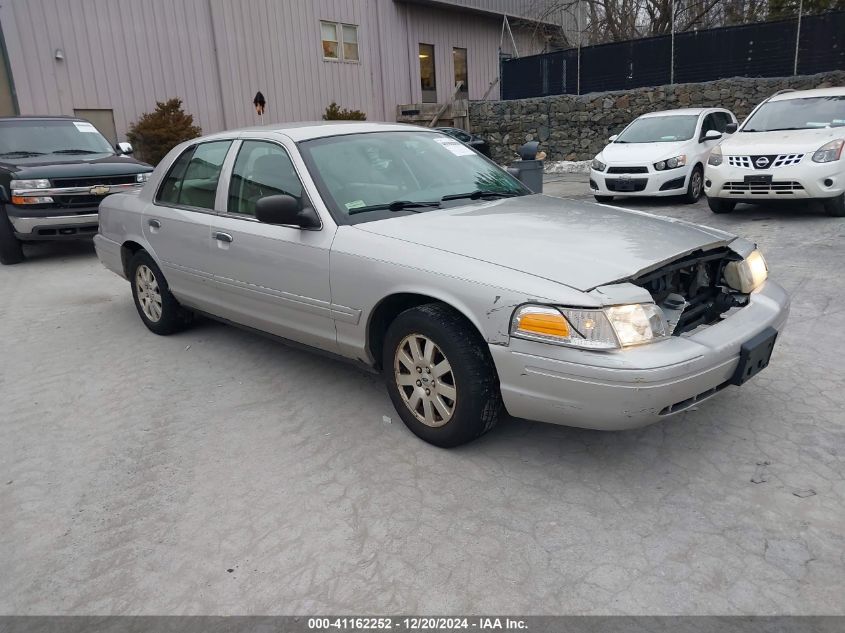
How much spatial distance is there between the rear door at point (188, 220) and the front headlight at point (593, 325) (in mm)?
2535

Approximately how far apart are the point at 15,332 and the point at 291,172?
3.45m

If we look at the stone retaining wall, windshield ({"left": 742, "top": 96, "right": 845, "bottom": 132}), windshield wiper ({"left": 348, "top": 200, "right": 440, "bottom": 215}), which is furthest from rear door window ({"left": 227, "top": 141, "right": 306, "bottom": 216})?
the stone retaining wall

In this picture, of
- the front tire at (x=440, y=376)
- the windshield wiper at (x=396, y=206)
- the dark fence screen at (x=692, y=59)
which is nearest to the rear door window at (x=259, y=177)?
the windshield wiper at (x=396, y=206)

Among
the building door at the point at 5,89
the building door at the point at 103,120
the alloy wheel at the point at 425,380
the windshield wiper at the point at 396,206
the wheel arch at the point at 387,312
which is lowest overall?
the alloy wheel at the point at 425,380

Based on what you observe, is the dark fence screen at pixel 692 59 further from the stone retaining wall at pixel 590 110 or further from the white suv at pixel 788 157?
the white suv at pixel 788 157

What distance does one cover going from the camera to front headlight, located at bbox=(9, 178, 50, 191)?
8375mm

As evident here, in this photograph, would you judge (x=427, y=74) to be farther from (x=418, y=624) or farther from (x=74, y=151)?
(x=418, y=624)

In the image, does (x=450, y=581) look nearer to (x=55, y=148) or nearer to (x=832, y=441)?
(x=832, y=441)

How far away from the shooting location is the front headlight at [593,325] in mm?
2693

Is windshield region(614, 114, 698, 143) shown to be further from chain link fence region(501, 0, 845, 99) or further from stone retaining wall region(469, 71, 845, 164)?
chain link fence region(501, 0, 845, 99)

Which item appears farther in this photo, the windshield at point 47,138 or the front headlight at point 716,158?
the windshield at point 47,138

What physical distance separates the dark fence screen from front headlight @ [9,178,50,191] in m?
15.2

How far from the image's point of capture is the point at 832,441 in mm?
3188

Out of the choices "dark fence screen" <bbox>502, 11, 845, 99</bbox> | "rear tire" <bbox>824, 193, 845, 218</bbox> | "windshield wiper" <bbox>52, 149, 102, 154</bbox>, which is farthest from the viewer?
"dark fence screen" <bbox>502, 11, 845, 99</bbox>
